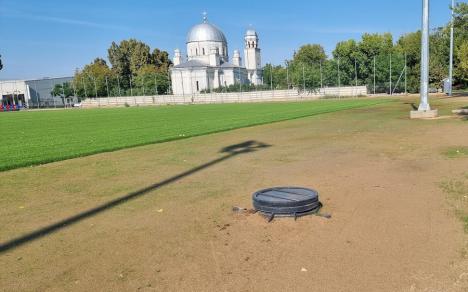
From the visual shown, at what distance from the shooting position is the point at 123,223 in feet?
18.8

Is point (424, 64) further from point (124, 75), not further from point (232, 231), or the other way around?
point (124, 75)

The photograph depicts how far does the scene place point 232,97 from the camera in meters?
83.2

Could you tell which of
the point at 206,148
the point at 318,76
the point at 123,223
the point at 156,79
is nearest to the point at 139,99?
the point at 156,79

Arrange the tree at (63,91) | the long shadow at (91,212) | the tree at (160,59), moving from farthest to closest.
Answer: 1. the tree at (160,59)
2. the tree at (63,91)
3. the long shadow at (91,212)

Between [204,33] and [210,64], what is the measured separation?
1086 centimetres

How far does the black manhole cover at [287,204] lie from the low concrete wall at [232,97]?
69.3 metres

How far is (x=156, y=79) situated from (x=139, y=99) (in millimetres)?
8599

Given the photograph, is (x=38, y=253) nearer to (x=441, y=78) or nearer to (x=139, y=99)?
(x=441, y=78)

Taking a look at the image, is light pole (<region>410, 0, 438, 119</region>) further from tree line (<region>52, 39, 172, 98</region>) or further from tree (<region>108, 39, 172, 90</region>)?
tree (<region>108, 39, 172, 90</region>)

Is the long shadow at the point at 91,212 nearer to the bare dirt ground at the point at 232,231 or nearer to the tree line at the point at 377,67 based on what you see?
the bare dirt ground at the point at 232,231

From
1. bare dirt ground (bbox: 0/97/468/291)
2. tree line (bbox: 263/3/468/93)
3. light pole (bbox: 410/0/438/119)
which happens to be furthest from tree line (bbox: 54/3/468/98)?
bare dirt ground (bbox: 0/97/468/291)

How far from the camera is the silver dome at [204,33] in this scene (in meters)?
116

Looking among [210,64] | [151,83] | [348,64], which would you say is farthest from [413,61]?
[151,83]

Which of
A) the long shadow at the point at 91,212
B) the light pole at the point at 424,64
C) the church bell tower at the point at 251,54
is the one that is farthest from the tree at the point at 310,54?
the long shadow at the point at 91,212
